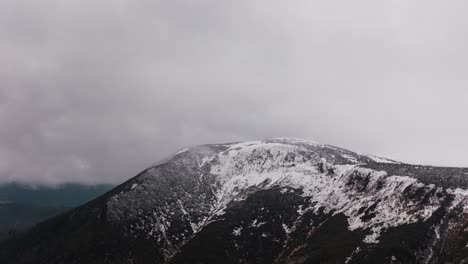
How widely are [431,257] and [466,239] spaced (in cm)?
1703

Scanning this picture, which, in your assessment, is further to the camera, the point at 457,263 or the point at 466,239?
the point at 466,239

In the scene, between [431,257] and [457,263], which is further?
[431,257]

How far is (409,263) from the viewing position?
200m

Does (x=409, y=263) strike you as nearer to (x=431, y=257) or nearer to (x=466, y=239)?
(x=431, y=257)

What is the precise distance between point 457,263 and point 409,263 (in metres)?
26.6

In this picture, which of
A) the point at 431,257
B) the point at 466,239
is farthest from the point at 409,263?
the point at 466,239

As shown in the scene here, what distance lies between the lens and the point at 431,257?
650ft

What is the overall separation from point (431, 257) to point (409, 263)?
32.3 feet

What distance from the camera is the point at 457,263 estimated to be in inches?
6934

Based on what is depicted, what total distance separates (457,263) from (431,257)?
73.7 ft

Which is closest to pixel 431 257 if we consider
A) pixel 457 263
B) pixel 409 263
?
pixel 409 263

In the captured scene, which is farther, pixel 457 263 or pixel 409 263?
pixel 409 263

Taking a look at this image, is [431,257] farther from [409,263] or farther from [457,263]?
[457,263]
